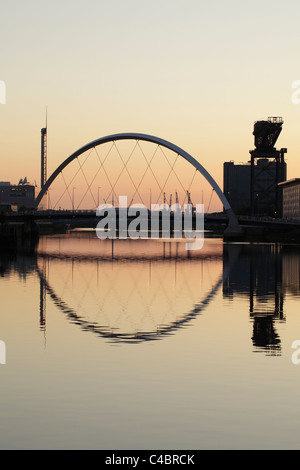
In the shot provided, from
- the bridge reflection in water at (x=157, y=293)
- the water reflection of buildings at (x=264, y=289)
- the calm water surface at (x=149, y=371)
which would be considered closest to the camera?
the calm water surface at (x=149, y=371)

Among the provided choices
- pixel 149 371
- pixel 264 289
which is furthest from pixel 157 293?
pixel 149 371

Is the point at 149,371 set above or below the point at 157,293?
above

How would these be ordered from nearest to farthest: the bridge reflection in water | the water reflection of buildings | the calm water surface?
the calm water surface
the water reflection of buildings
the bridge reflection in water

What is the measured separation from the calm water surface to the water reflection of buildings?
0.10 metres

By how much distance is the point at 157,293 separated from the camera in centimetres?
4097

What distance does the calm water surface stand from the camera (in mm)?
13250

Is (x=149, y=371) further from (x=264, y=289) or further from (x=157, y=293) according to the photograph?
(x=264, y=289)

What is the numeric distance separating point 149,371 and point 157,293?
22286mm

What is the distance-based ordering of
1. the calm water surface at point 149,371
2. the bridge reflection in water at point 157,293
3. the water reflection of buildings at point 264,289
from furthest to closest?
1. the bridge reflection in water at point 157,293
2. the water reflection of buildings at point 264,289
3. the calm water surface at point 149,371

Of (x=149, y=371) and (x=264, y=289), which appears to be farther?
(x=264, y=289)

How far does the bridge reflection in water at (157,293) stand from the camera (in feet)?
88.6

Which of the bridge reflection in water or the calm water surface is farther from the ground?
the calm water surface

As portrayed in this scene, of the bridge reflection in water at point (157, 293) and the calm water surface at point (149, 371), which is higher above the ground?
the calm water surface at point (149, 371)
